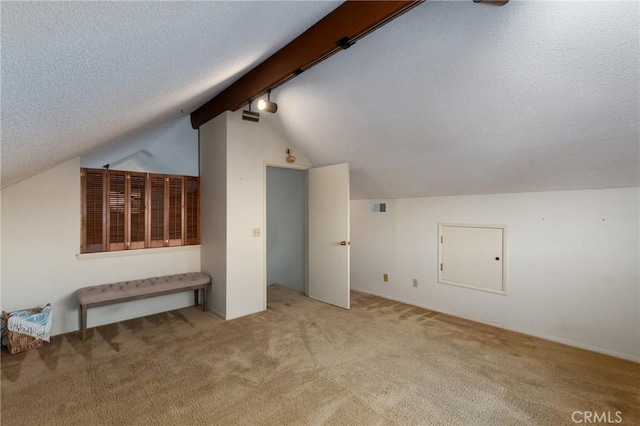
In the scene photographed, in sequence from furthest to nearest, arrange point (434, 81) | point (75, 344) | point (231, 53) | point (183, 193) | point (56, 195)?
point (183, 193) < point (56, 195) < point (75, 344) < point (434, 81) < point (231, 53)

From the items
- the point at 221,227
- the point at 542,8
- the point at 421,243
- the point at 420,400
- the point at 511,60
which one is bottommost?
the point at 420,400

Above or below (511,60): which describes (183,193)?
below

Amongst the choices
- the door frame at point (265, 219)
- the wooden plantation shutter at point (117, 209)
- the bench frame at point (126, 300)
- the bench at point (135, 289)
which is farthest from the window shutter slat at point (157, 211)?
the door frame at point (265, 219)

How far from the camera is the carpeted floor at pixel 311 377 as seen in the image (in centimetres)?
195

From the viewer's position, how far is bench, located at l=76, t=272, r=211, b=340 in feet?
10.0

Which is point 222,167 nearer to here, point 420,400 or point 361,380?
point 361,380

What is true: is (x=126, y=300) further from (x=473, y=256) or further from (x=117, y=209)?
(x=473, y=256)

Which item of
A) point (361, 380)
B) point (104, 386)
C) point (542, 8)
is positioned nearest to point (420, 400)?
point (361, 380)

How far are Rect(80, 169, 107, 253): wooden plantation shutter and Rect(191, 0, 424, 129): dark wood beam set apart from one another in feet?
5.95

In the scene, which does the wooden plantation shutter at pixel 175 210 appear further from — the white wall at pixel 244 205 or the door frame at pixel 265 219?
the door frame at pixel 265 219

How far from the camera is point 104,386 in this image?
2.24 meters

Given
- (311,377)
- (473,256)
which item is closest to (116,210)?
(311,377)

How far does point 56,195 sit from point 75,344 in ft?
5.03

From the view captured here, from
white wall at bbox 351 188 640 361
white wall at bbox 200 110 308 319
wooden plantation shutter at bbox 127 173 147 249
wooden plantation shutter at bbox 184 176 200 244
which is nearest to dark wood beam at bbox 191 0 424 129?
white wall at bbox 200 110 308 319
